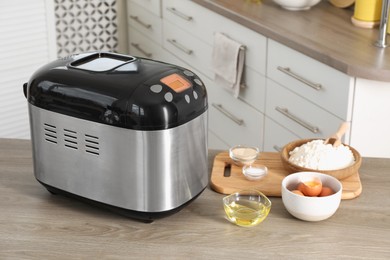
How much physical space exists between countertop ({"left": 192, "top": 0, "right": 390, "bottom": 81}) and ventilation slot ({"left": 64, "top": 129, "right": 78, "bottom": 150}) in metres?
1.24

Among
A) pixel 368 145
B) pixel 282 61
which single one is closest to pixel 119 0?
pixel 282 61

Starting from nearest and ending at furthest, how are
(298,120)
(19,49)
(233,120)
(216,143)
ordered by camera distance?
(298,120)
(233,120)
(216,143)
(19,49)

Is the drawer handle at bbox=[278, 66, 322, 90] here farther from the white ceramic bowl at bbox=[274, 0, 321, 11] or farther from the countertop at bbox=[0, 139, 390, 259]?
the countertop at bbox=[0, 139, 390, 259]

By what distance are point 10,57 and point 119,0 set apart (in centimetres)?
87

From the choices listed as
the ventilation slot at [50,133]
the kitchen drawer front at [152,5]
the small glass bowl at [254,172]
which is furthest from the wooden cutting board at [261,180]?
the kitchen drawer front at [152,5]

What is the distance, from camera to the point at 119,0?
14.5 feet

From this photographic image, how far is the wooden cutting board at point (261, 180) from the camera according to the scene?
155cm

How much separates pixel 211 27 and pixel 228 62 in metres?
0.27

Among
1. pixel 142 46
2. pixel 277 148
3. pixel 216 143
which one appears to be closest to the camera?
pixel 277 148

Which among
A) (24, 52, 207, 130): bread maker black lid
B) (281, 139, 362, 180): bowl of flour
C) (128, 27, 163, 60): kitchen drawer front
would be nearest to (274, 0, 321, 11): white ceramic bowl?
(128, 27, 163, 60): kitchen drawer front

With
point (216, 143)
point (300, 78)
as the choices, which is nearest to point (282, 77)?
point (300, 78)

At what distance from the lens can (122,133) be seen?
1371 millimetres

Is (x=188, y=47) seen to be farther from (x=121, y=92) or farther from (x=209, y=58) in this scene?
(x=121, y=92)

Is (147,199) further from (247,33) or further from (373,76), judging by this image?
(247,33)
